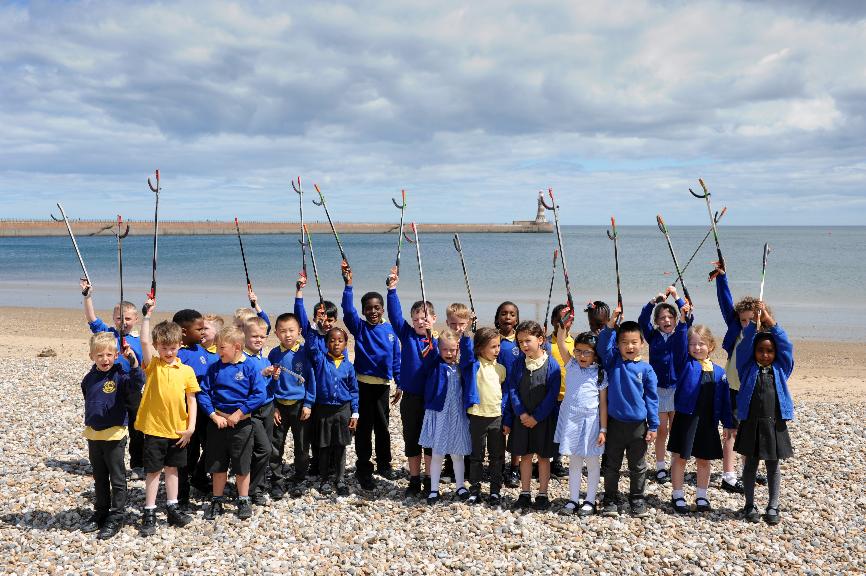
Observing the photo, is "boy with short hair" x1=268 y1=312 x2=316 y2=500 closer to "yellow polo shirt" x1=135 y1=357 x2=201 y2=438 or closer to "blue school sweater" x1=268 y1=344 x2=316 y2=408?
"blue school sweater" x1=268 y1=344 x2=316 y2=408

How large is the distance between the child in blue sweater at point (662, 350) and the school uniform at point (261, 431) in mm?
3821

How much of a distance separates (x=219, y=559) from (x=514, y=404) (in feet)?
9.17

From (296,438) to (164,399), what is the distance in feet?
4.77

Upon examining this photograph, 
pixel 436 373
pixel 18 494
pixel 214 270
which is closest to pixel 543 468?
pixel 436 373

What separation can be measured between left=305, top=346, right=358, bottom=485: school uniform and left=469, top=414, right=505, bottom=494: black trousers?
1.26 m

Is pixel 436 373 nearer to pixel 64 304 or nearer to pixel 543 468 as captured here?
pixel 543 468

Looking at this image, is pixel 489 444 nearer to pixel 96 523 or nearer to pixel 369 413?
pixel 369 413

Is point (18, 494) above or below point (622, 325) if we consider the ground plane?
below

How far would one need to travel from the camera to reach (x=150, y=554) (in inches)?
203

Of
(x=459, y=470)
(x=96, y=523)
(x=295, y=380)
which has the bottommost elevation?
(x=96, y=523)

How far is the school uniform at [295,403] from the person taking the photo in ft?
21.2

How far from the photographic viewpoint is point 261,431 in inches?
237

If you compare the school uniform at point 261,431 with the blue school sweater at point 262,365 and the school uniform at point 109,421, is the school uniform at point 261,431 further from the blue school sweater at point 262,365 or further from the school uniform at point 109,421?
the school uniform at point 109,421

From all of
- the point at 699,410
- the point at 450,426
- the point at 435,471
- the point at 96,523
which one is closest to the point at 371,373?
the point at 450,426
